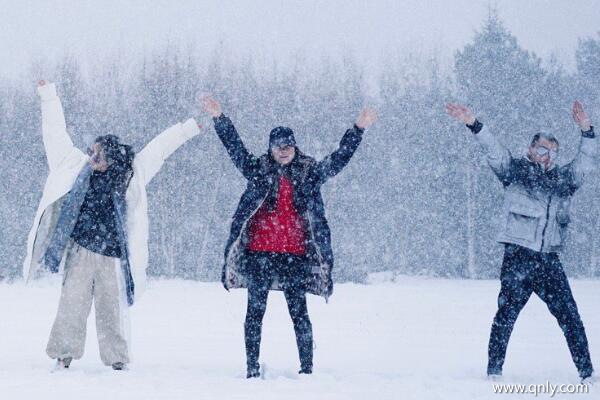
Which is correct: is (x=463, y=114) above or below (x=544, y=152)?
above

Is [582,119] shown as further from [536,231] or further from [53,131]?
[53,131]

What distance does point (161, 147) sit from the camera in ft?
16.8

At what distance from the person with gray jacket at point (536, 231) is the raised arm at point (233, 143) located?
1.51 m

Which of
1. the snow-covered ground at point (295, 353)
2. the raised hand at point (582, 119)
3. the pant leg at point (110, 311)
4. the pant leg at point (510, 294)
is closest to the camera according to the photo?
the snow-covered ground at point (295, 353)

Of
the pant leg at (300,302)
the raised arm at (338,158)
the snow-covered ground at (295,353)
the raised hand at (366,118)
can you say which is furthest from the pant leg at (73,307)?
the raised hand at (366,118)

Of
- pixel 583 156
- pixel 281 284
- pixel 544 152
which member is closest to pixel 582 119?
pixel 583 156

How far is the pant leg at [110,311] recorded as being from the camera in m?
4.77

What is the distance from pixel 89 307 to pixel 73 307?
0.12m

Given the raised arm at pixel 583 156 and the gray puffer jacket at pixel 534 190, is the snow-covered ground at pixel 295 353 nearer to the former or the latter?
the gray puffer jacket at pixel 534 190

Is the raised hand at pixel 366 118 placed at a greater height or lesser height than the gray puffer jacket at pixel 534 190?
greater

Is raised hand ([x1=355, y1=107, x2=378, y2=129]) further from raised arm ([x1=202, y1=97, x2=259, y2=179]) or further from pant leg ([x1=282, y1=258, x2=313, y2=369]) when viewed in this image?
pant leg ([x1=282, y1=258, x2=313, y2=369])

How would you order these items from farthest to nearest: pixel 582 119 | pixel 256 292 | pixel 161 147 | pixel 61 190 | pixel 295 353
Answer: pixel 295 353 < pixel 161 147 < pixel 582 119 < pixel 61 190 < pixel 256 292

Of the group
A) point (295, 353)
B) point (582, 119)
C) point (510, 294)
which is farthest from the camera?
point (295, 353)

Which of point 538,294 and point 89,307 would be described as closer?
point 538,294
